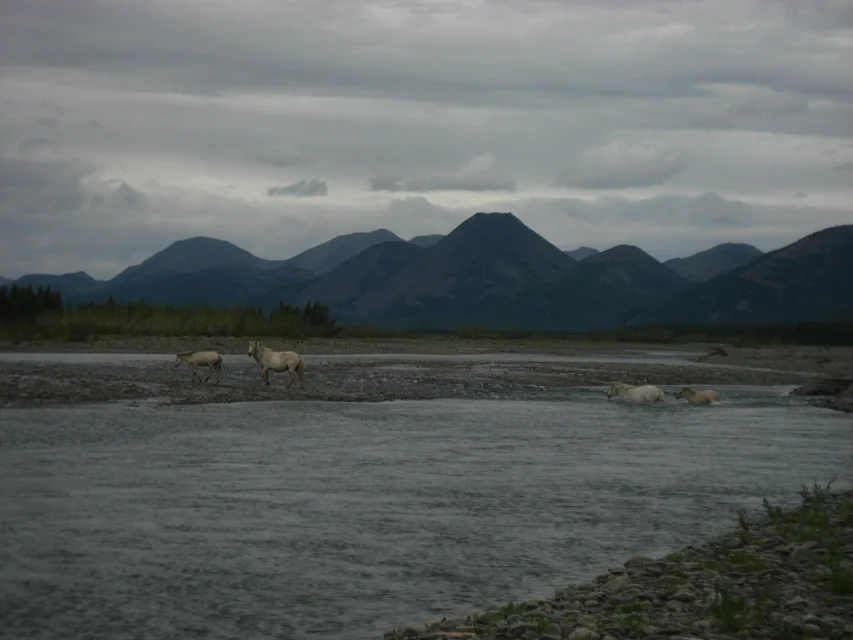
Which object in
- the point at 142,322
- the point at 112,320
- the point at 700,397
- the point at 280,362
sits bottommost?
the point at 700,397

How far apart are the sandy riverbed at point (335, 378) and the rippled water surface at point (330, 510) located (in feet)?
18.5

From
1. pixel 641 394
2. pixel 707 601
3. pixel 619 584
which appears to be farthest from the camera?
pixel 641 394

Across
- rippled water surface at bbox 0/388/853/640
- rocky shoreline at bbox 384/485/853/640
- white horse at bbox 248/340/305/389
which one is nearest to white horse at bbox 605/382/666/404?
rippled water surface at bbox 0/388/853/640

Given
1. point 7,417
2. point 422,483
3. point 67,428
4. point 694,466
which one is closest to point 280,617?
point 422,483

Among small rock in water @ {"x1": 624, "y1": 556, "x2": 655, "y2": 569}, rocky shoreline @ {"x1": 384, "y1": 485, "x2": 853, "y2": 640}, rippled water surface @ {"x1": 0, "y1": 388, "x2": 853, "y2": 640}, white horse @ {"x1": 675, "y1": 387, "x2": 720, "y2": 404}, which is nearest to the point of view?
rocky shoreline @ {"x1": 384, "y1": 485, "x2": 853, "y2": 640}

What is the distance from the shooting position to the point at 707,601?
11242 millimetres

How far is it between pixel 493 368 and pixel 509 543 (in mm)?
54957

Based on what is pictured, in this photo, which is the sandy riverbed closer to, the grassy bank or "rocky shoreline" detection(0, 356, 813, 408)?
"rocky shoreline" detection(0, 356, 813, 408)

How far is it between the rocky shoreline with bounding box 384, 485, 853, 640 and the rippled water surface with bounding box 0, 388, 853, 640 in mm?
868

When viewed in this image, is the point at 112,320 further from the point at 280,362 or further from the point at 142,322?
the point at 280,362

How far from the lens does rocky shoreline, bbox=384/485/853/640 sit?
996 centimetres

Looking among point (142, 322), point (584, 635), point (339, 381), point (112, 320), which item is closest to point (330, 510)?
point (584, 635)

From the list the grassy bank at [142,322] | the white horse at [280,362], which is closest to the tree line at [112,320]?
the grassy bank at [142,322]

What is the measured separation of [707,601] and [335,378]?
41923 millimetres
